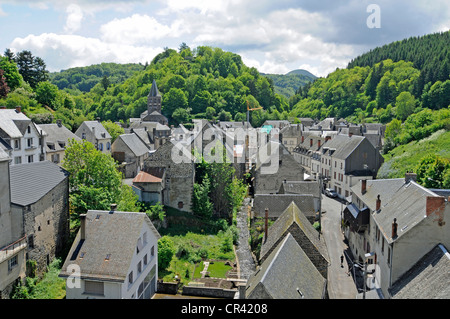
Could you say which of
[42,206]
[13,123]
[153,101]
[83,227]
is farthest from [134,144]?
[153,101]

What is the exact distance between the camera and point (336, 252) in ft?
122

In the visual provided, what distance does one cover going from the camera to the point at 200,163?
4756 centimetres

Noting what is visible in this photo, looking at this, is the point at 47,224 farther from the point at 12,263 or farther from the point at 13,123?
the point at 13,123

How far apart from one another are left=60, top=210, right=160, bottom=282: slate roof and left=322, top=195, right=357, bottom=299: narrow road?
603 inches

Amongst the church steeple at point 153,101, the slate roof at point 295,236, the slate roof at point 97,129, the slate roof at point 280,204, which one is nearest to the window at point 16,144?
the slate roof at point 97,129

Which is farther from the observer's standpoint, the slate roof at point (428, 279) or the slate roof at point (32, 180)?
the slate roof at point (32, 180)

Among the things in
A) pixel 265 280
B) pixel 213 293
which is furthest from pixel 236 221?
pixel 265 280

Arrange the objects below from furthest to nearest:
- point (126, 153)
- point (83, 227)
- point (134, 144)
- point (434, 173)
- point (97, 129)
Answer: point (134, 144), point (97, 129), point (126, 153), point (434, 173), point (83, 227)

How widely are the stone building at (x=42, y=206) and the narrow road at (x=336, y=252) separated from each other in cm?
2215

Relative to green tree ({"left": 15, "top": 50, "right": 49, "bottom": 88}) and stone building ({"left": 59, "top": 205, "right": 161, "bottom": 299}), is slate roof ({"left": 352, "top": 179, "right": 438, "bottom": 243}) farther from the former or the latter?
green tree ({"left": 15, "top": 50, "right": 49, "bottom": 88})

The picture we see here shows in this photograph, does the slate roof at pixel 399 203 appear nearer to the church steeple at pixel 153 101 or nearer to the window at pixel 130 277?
the window at pixel 130 277

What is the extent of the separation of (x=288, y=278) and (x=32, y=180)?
2073 centimetres

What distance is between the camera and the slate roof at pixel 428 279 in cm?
1819
